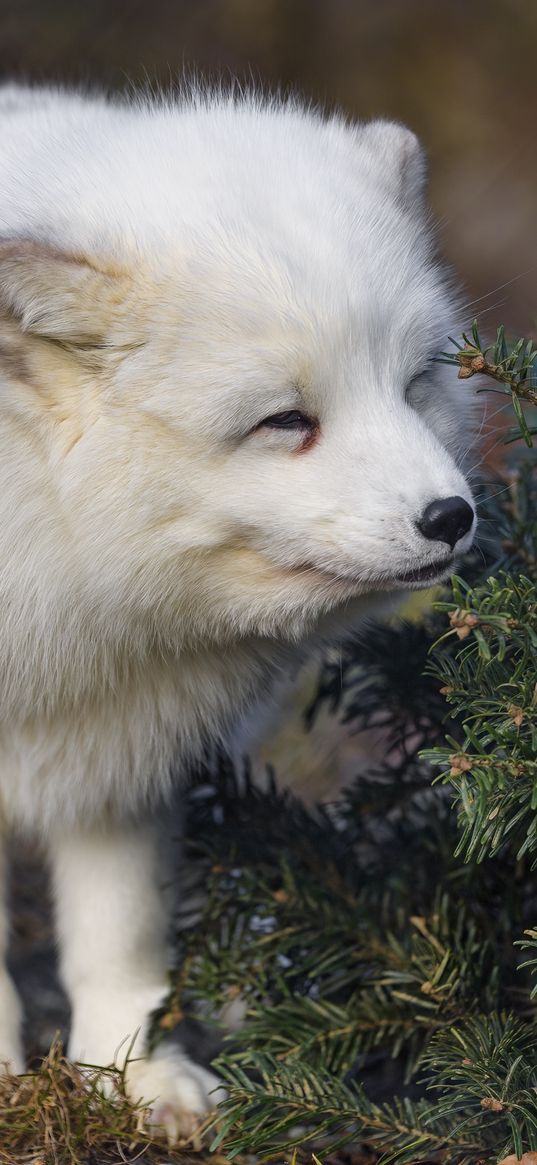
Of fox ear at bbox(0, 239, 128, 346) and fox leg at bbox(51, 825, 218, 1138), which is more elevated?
fox ear at bbox(0, 239, 128, 346)

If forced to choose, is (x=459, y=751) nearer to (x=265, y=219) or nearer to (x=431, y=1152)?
(x=431, y=1152)

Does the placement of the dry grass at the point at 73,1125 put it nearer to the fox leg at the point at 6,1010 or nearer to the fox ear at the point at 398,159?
the fox leg at the point at 6,1010

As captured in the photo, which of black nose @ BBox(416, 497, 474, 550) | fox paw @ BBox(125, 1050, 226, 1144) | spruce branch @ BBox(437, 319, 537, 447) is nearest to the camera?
spruce branch @ BBox(437, 319, 537, 447)

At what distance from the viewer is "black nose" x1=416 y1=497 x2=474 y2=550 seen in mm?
1572

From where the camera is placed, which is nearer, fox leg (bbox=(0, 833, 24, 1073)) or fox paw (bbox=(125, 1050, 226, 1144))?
fox paw (bbox=(125, 1050, 226, 1144))

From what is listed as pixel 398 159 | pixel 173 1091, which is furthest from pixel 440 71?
pixel 173 1091

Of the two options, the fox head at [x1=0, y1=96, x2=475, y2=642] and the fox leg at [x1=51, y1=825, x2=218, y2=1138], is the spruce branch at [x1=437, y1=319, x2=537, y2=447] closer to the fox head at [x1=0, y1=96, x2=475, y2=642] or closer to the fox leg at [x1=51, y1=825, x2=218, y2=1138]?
the fox head at [x1=0, y1=96, x2=475, y2=642]

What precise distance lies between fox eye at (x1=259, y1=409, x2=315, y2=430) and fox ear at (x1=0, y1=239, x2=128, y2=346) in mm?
242

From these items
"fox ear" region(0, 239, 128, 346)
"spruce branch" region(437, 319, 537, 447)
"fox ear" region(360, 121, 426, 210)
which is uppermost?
"fox ear" region(360, 121, 426, 210)

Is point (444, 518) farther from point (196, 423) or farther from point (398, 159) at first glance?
point (398, 159)

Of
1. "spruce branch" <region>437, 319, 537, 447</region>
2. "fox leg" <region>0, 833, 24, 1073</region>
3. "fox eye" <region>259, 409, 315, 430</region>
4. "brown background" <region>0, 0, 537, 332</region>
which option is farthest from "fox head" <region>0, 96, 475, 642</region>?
"brown background" <region>0, 0, 537, 332</region>

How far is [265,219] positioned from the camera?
1.69 metres

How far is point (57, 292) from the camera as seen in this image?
5.40 ft

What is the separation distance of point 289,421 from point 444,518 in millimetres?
229
